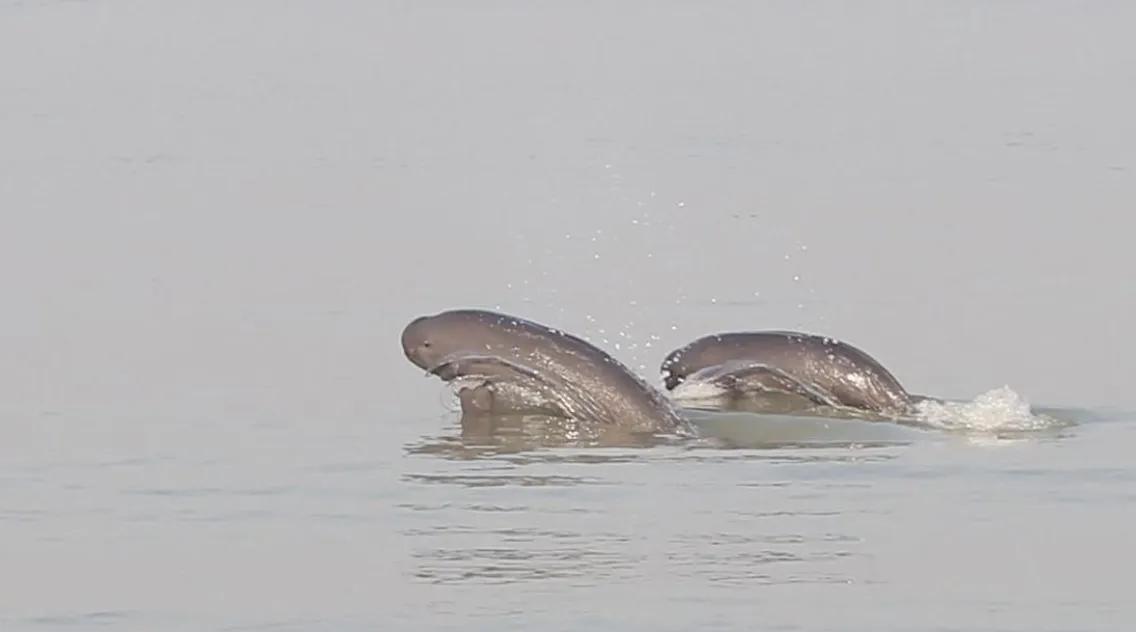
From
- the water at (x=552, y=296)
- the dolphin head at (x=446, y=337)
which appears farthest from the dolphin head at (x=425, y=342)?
the water at (x=552, y=296)

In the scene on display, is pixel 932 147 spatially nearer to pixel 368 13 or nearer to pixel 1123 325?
pixel 1123 325

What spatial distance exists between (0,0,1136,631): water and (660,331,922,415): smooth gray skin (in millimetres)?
518

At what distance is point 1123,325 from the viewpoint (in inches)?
711

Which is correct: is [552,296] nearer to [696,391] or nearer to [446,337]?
[696,391]

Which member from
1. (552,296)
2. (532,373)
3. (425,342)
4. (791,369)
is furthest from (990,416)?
(552,296)

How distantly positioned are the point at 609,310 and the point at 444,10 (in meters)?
17.3

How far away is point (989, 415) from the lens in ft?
51.8

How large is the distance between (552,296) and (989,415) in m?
4.72

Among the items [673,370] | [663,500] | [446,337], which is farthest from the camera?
[673,370]

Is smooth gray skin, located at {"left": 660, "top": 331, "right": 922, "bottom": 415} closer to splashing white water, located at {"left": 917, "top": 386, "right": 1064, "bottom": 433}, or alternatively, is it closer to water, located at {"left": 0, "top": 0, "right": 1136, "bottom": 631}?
splashing white water, located at {"left": 917, "top": 386, "right": 1064, "bottom": 433}

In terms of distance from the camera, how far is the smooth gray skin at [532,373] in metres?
15.7

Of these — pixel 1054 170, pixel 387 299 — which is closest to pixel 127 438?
pixel 387 299

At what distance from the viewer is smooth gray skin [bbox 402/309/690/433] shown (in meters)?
15.7

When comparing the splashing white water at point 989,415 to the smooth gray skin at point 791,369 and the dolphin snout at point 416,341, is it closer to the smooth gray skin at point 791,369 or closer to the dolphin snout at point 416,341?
the smooth gray skin at point 791,369
